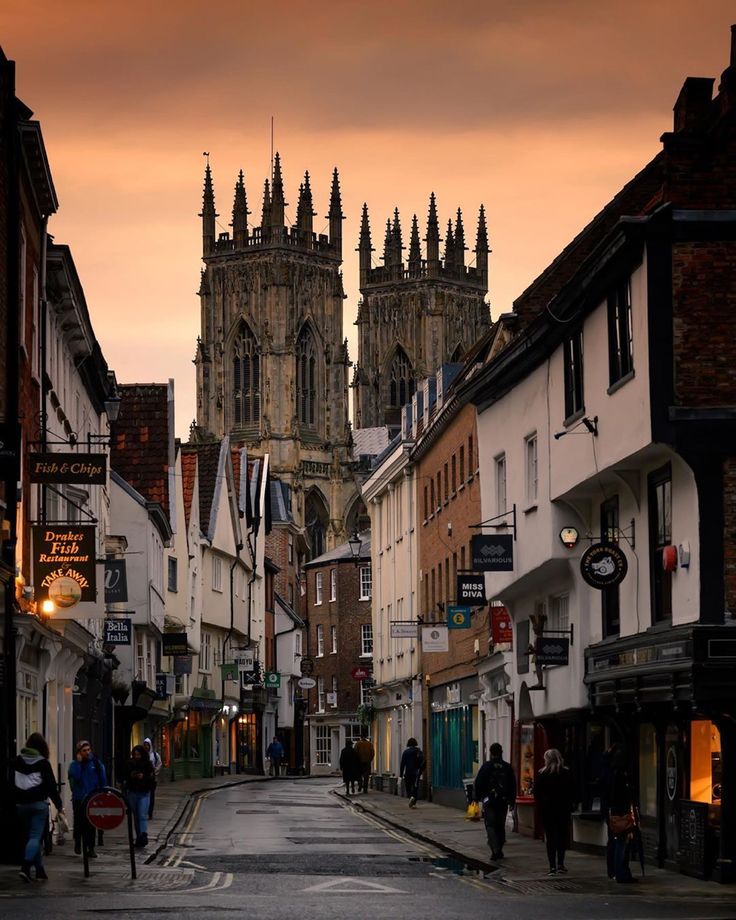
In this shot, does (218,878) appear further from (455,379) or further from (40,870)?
(455,379)

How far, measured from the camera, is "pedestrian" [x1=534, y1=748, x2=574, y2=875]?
22505mm

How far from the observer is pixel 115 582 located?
39688 millimetres

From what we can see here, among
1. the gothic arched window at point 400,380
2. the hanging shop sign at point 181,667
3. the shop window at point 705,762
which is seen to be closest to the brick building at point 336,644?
the hanging shop sign at point 181,667

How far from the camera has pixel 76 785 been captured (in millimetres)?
25703

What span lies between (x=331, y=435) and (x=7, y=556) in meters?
132

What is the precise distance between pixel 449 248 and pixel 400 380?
16393 mm

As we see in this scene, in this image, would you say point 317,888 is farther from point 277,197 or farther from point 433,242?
point 433,242

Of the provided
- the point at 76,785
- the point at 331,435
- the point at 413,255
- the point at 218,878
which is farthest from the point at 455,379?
the point at 413,255

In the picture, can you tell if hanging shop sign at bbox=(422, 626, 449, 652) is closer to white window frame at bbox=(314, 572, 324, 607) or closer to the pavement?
the pavement

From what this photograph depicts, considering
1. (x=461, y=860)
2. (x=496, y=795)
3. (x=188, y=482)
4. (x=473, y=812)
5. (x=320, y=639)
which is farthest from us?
(x=320, y=639)

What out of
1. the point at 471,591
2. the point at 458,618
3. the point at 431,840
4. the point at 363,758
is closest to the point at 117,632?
the point at 458,618

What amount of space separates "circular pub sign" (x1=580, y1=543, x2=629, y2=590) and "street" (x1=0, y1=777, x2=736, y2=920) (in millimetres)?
3501

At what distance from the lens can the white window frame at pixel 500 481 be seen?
32.7 m

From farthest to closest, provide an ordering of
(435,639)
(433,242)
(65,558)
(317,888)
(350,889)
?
(433,242) < (435,639) < (65,558) < (317,888) < (350,889)
